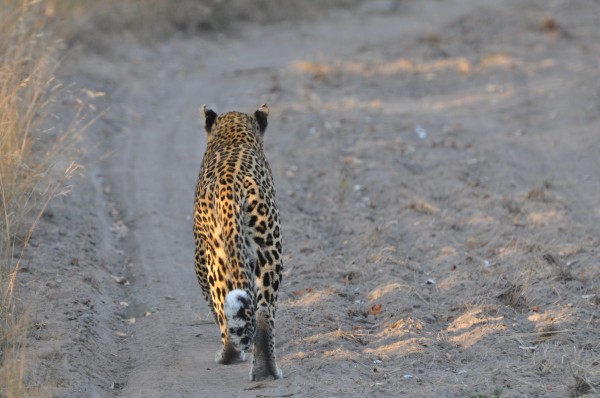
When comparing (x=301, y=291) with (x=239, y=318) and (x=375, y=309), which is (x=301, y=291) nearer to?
(x=375, y=309)

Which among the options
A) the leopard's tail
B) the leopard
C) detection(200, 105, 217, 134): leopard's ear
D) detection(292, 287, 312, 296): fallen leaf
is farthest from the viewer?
detection(292, 287, 312, 296): fallen leaf

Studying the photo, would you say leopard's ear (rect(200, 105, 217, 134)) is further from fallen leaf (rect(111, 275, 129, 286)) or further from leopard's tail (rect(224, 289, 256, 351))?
leopard's tail (rect(224, 289, 256, 351))

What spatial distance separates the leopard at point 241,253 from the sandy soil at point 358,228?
328 mm

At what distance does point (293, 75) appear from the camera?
16.7m

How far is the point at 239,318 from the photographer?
5.96m

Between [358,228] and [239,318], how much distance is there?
4090 mm

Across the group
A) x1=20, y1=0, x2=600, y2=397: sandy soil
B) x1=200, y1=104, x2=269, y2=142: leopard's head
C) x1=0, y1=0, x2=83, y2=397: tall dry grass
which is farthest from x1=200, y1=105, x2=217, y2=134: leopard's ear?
x1=20, y1=0, x2=600, y2=397: sandy soil

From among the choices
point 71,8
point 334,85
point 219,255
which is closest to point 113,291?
point 219,255

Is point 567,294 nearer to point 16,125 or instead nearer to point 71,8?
point 16,125

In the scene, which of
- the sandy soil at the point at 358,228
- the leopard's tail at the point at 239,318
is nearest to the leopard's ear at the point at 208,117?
the sandy soil at the point at 358,228

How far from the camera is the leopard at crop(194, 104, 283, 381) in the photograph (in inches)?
244

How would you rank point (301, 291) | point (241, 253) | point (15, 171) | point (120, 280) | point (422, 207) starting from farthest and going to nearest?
point (422, 207) → point (120, 280) → point (301, 291) → point (15, 171) → point (241, 253)

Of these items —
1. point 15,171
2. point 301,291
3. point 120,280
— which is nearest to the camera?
point 15,171

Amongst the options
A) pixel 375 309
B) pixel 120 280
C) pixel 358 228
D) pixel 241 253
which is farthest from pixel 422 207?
pixel 241 253
